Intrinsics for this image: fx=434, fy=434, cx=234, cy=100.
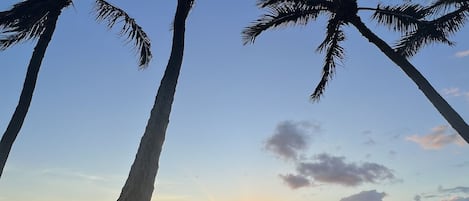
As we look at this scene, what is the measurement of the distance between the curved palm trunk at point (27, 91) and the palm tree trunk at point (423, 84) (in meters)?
10.4

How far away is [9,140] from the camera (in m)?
12.8

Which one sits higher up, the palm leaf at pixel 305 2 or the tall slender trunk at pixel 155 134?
the palm leaf at pixel 305 2

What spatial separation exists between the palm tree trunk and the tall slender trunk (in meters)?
6.56

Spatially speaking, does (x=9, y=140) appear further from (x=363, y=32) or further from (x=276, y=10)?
(x=363, y=32)

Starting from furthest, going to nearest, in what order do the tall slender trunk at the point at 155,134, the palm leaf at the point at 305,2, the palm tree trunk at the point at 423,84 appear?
the palm leaf at the point at 305,2, the palm tree trunk at the point at 423,84, the tall slender trunk at the point at 155,134

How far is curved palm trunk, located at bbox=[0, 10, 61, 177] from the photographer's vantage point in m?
12.8

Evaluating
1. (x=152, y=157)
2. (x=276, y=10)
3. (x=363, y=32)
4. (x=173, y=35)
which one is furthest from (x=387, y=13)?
(x=152, y=157)

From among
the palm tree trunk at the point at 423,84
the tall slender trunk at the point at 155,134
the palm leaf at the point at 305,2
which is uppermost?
the palm leaf at the point at 305,2

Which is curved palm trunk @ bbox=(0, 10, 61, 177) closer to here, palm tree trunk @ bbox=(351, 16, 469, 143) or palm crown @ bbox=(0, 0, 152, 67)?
palm crown @ bbox=(0, 0, 152, 67)

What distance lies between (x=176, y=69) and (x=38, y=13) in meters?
6.24

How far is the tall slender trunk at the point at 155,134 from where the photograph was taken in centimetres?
912

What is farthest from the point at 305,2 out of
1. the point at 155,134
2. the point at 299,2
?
the point at 155,134

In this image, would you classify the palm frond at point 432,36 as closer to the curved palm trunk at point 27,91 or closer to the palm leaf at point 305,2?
the palm leaf at point 305,2

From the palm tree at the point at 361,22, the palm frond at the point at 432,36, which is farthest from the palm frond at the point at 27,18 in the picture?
the palm frond at the point at 432,36
